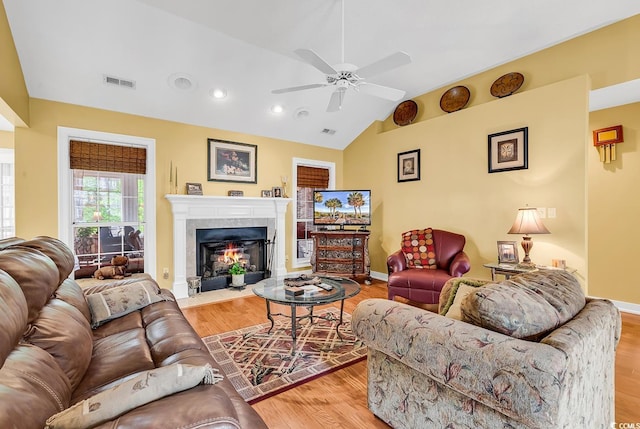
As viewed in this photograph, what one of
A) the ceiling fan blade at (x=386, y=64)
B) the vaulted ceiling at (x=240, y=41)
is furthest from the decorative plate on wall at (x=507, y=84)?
the ceiling fan blade at (x=386, y=64)

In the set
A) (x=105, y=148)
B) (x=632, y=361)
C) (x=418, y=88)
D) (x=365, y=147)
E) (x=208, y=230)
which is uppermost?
(x=418, y=88)

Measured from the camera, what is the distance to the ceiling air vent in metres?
3.51

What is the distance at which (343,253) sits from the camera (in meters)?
5.11

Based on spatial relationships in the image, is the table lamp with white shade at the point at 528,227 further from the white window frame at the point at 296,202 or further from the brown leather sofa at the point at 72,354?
the white window frame at the point at 296,202

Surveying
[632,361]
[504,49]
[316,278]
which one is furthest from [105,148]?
[632,361]

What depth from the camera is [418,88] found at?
4.74 metres

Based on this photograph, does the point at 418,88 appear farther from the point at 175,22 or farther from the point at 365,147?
the point at 175,22

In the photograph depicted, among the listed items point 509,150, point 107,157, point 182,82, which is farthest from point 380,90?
point 107,157

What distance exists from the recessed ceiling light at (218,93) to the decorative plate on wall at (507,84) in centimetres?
364

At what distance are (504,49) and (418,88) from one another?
4.19ft

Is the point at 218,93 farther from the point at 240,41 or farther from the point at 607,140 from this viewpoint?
the point at 607,140

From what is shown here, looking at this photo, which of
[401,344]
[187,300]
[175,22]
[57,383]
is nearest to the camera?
[57,383]

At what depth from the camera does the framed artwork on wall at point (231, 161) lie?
184 inches

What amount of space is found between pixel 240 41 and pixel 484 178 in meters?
3.54
